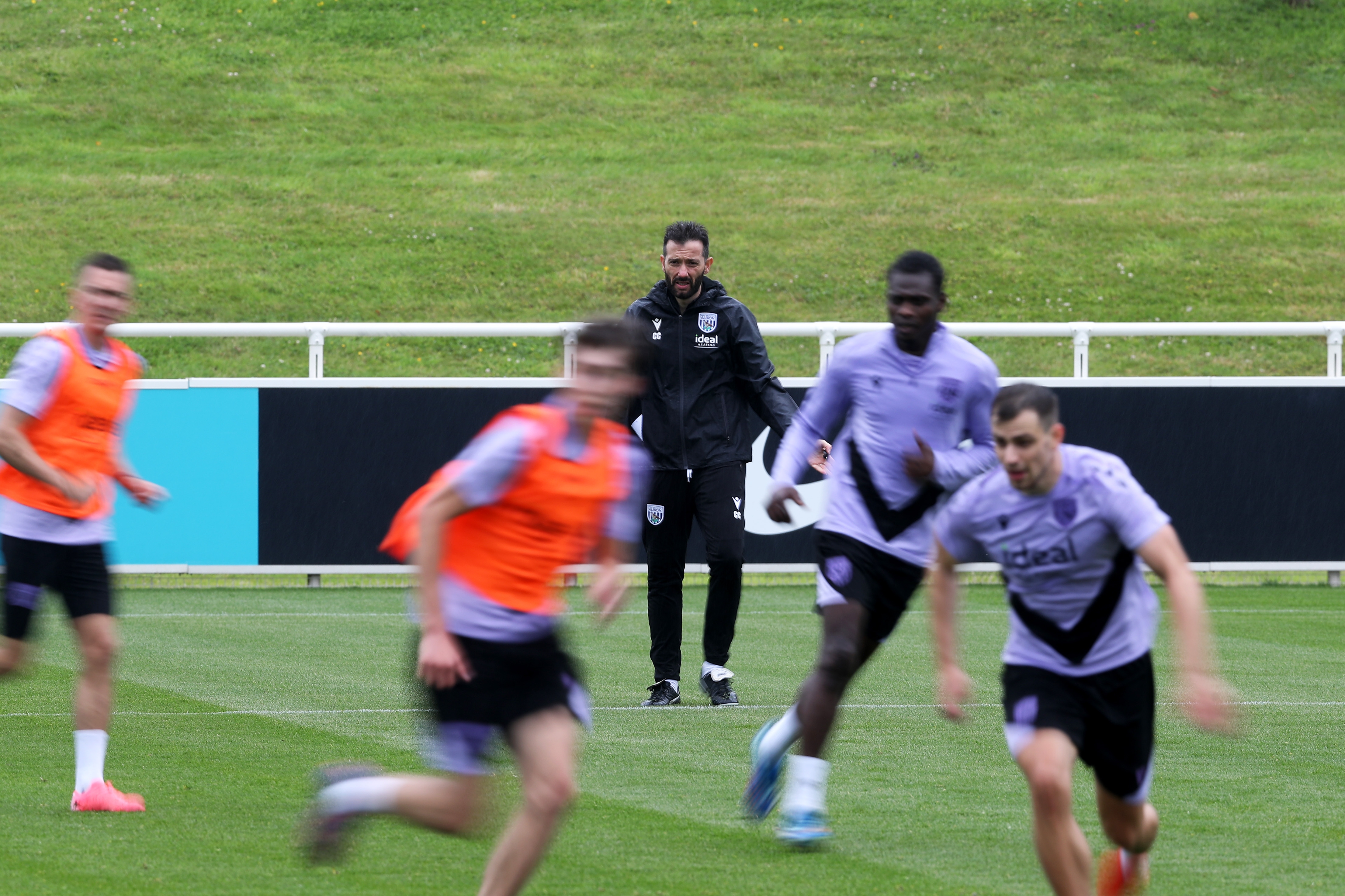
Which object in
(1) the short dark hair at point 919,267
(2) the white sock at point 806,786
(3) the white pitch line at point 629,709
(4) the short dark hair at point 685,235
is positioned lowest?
(3) the white pitch line at point 629,709

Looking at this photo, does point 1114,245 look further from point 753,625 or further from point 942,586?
point 942,586

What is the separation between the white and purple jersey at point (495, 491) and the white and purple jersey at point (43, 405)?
2373 mm

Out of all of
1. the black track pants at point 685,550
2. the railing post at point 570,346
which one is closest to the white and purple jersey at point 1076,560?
the black track pants at point 685,550

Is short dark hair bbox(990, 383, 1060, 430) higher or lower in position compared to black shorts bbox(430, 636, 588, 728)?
higher

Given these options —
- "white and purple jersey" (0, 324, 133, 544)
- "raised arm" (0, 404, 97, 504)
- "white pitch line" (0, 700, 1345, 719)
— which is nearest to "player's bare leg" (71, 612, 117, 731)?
"white and purple jersey" (0, 324, 133, 544)

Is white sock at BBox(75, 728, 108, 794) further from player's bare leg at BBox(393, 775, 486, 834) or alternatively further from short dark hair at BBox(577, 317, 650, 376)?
short dark hair at BBox(577, 317, 650, 376)

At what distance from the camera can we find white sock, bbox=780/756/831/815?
613cm

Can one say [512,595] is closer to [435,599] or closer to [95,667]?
[435,599]

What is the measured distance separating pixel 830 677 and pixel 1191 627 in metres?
1.87

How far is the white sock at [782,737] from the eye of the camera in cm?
629

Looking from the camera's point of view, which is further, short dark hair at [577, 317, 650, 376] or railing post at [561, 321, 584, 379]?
railing post at [561, 321, 584, 379]

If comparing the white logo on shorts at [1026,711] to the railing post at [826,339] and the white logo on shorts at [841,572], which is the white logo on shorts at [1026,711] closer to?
the white logo on shorts at [841,572]

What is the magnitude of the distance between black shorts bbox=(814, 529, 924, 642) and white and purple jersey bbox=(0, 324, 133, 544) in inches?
99.9

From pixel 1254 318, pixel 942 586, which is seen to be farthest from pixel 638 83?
pixel 942 586
